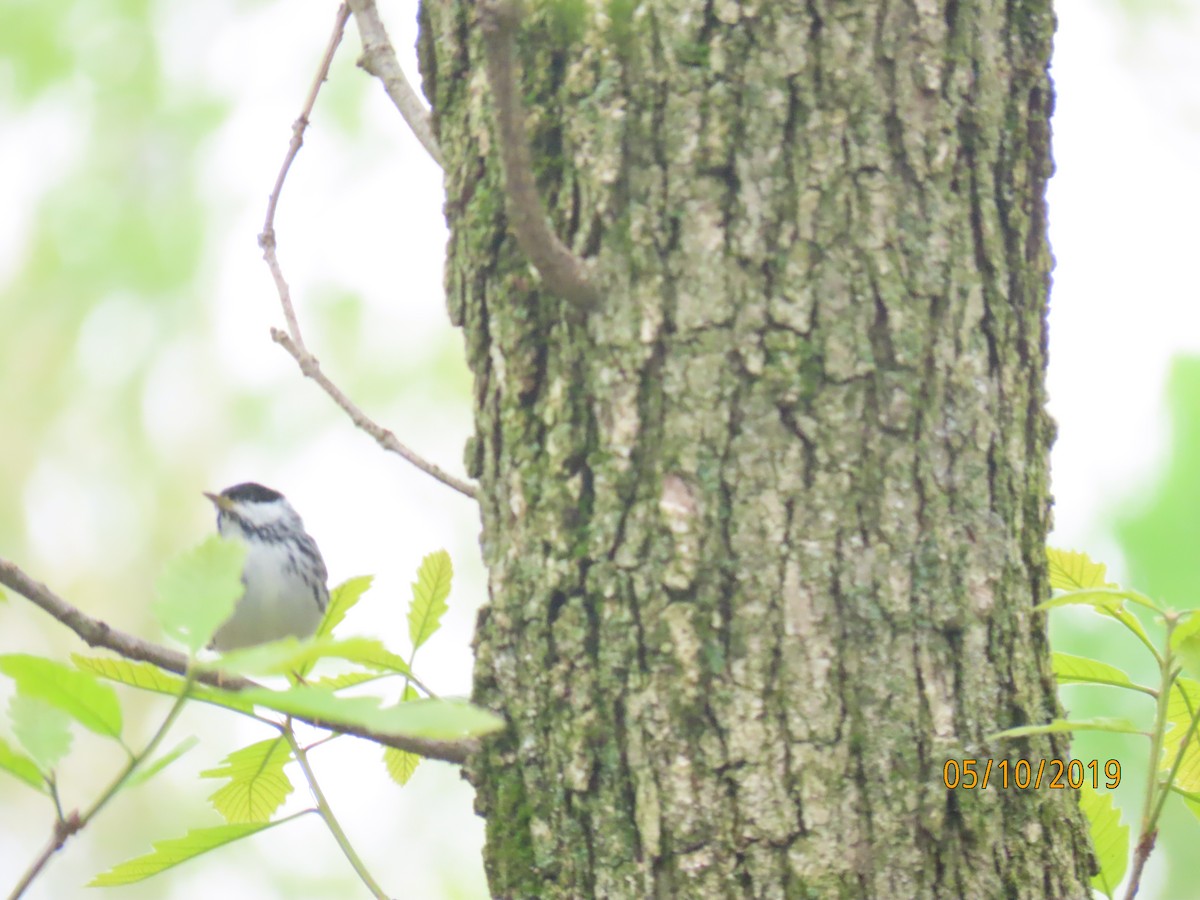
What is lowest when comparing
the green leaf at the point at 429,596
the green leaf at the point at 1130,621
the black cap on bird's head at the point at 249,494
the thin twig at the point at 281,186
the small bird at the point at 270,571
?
the green leaf at the point at 1130,621

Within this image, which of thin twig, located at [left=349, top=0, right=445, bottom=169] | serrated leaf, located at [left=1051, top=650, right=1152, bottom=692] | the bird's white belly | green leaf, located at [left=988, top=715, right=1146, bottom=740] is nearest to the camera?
green leaf, located at [left=988, top=715, right=1146, bottom=740]

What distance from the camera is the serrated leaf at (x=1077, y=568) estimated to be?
55.1 inches

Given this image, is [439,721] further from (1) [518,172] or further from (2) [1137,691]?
(2) [1137,691]

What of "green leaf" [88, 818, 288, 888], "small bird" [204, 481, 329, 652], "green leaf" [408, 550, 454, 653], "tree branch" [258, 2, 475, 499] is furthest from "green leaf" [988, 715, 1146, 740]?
"small bird" [204, 481, 329, 652]

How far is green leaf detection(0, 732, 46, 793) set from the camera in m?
0.82

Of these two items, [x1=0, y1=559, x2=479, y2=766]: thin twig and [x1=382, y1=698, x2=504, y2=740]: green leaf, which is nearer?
[x1=382, y1=698, x2=504, y2=740]: green leaf

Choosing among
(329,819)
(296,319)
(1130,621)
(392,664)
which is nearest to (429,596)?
(392,664)

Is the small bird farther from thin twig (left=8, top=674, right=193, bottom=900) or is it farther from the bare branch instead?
thin twig (left=8, top=674, right=193, bottom=900)

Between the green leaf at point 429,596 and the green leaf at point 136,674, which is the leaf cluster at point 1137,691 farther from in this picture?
the green leaf at point 136,674

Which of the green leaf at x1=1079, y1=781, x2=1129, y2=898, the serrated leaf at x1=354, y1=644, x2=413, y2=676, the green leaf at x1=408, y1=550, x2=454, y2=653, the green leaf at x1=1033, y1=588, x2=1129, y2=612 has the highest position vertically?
the green leaf at x1=408, y1=550, x2=454, y2=653

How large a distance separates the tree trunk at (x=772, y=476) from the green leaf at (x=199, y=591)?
473 millimetres

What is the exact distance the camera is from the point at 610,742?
1193 millimetres
